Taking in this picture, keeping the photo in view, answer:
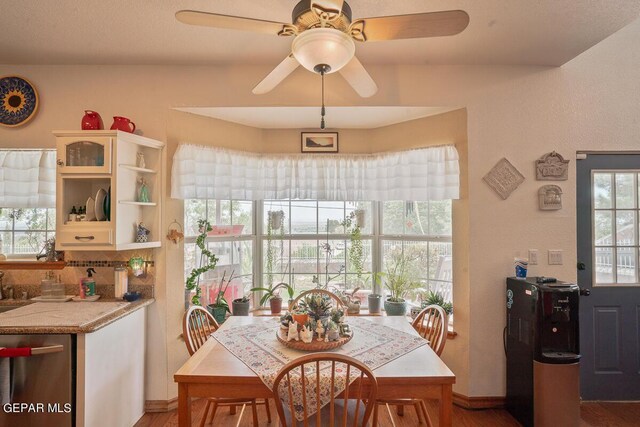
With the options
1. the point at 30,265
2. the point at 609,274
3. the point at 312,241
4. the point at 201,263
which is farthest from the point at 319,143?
the point at 609,274

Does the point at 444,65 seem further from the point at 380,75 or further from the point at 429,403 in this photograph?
the point at 429,403

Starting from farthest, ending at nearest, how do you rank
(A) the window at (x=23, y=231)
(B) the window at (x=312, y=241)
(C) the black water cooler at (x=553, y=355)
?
1. (B) the window at (x=312, y=241)
2. (A) the window at (x=23, y=231)
3. (C) the black water cooler at (x=553, y=355)

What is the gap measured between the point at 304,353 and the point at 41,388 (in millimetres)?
1511

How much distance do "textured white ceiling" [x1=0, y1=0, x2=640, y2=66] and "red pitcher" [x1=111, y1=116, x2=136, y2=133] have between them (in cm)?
50

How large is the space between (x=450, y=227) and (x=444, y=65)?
1.35m

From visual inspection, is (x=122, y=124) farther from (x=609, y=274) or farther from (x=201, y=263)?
(x=609, y=274)

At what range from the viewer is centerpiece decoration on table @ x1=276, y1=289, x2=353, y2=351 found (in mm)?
1791

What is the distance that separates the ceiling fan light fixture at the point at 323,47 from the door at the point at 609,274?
238cm

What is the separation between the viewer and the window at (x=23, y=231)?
2.62m

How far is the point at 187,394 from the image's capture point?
5.09 ft

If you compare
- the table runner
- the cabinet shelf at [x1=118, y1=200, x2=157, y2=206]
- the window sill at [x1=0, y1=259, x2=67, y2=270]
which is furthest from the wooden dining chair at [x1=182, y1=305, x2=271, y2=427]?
the window sill at [x1=0, y1=259, x2=67, y2=270]

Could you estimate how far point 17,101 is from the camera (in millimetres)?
2568

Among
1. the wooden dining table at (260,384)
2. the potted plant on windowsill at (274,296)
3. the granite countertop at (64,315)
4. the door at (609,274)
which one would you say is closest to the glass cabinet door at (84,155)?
the granite countertop at (64,315)

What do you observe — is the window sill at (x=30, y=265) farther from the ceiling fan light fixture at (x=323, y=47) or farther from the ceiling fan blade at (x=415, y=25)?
the ceiling fan blade at (x=415, y=25)
